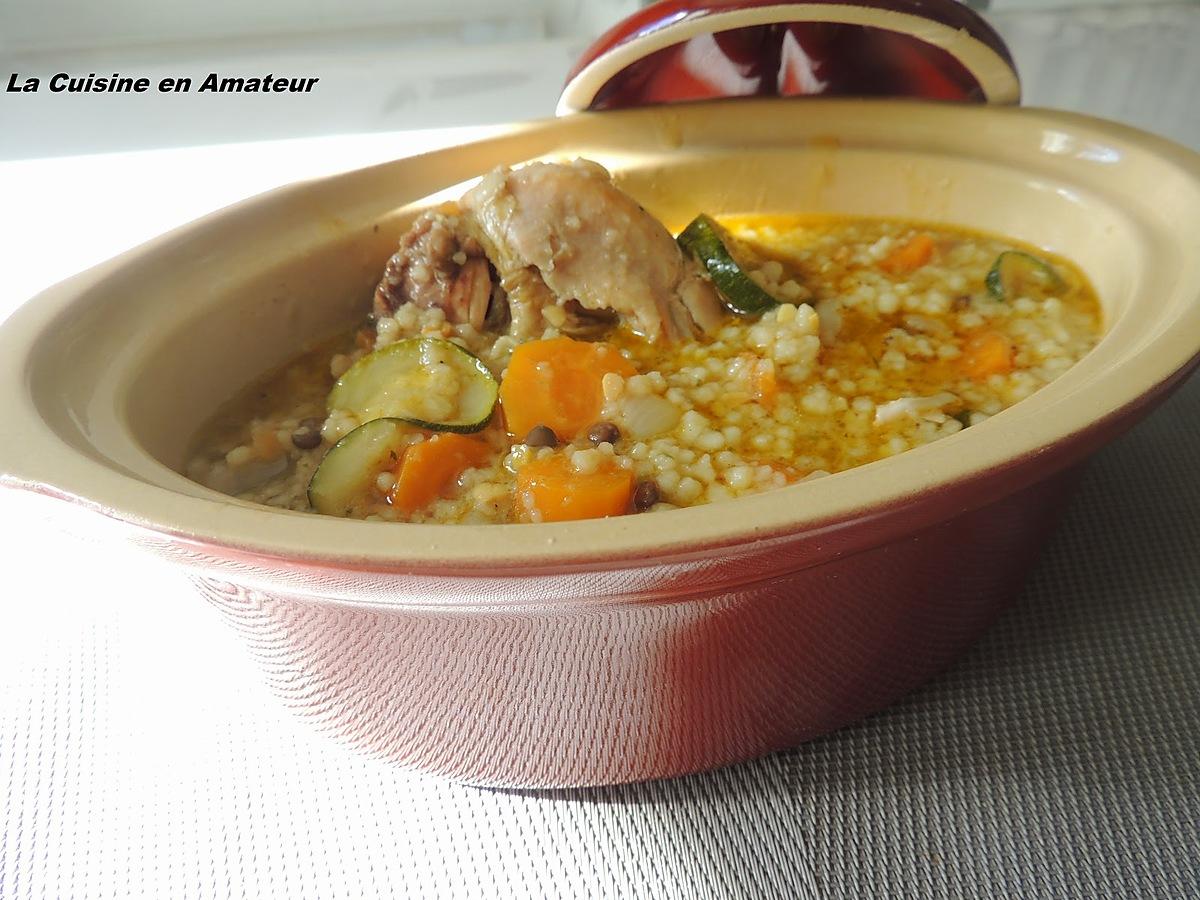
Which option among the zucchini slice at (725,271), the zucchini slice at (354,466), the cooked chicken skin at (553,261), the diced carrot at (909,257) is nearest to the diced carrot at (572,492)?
the zucchini slice at (354,466)

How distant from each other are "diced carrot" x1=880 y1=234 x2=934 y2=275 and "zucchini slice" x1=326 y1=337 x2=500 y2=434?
1023 millimetres

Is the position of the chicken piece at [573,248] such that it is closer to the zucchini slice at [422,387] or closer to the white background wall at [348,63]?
the zucchini slice at [422,387]

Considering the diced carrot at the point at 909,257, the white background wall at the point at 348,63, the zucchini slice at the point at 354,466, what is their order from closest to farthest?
the zucchini slice at the point at 354,466, the diced carrot at the point at 909,257, the white background wall at the point at 348,63

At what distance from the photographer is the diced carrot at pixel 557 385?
1.76 m

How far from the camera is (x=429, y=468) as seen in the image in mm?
1626

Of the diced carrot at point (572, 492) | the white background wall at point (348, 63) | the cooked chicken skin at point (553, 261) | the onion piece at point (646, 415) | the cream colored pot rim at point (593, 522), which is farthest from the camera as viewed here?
the white background wall at point (348, 63)

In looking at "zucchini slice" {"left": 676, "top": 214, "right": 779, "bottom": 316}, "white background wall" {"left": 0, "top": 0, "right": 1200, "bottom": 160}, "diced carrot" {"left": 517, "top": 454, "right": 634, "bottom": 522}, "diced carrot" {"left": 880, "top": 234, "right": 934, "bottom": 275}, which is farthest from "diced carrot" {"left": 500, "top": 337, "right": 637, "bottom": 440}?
"white background wall" {"left": 0, "top": 0, "right": 1200, "bottom": 160}

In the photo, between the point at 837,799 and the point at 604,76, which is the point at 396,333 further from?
the point at 837,799

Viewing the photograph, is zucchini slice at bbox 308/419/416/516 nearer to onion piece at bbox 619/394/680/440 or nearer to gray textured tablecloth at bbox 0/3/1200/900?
gray textured tablecloth at bbox 0/3/1200/900

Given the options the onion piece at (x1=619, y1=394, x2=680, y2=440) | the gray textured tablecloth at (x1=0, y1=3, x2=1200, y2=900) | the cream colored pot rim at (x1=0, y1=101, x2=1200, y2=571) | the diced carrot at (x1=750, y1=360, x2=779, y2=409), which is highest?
the cream colored pot rim at (x1=0, y1=101, x2=1200, y2=571)

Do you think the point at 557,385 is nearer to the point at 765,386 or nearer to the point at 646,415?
the point at 646,415

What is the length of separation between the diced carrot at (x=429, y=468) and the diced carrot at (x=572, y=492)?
5.2 inches

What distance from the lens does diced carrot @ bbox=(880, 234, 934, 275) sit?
2.21 m

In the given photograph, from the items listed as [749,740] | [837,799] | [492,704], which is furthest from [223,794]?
[837,799]
